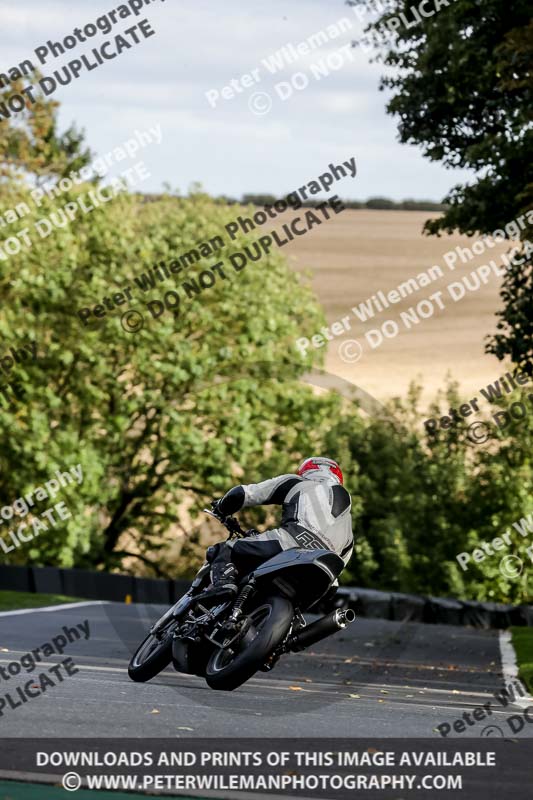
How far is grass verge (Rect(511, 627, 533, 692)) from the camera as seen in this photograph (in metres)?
15.5

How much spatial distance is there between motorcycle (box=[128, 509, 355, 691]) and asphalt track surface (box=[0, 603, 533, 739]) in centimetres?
36

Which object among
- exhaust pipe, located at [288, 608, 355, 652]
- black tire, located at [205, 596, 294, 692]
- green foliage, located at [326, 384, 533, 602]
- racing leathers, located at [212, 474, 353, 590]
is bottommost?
green foliage, located at [326, 384, 533, 602]

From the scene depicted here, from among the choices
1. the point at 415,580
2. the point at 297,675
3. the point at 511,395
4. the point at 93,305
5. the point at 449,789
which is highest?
the point at 93,305

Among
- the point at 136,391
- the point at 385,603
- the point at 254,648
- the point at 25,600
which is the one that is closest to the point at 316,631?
the point at 254,648

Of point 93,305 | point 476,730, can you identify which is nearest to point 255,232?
point 93,305

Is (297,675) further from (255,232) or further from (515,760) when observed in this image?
(255,232)

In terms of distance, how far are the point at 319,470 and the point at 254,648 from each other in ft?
4.74

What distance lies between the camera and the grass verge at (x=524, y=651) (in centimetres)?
1553

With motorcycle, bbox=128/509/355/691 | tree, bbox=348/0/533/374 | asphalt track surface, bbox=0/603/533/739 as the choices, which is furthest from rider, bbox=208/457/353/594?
tree, bbox=348/0/533/374

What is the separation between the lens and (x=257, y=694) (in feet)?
35.3

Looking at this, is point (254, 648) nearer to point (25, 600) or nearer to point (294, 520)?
point (294, 520)

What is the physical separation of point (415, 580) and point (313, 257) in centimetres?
3148

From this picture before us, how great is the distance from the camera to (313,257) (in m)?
68.4

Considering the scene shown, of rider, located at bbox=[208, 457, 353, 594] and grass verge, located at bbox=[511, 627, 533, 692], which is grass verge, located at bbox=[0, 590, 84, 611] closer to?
grass verge, located at bbox=[511, 627, 533, 692]
